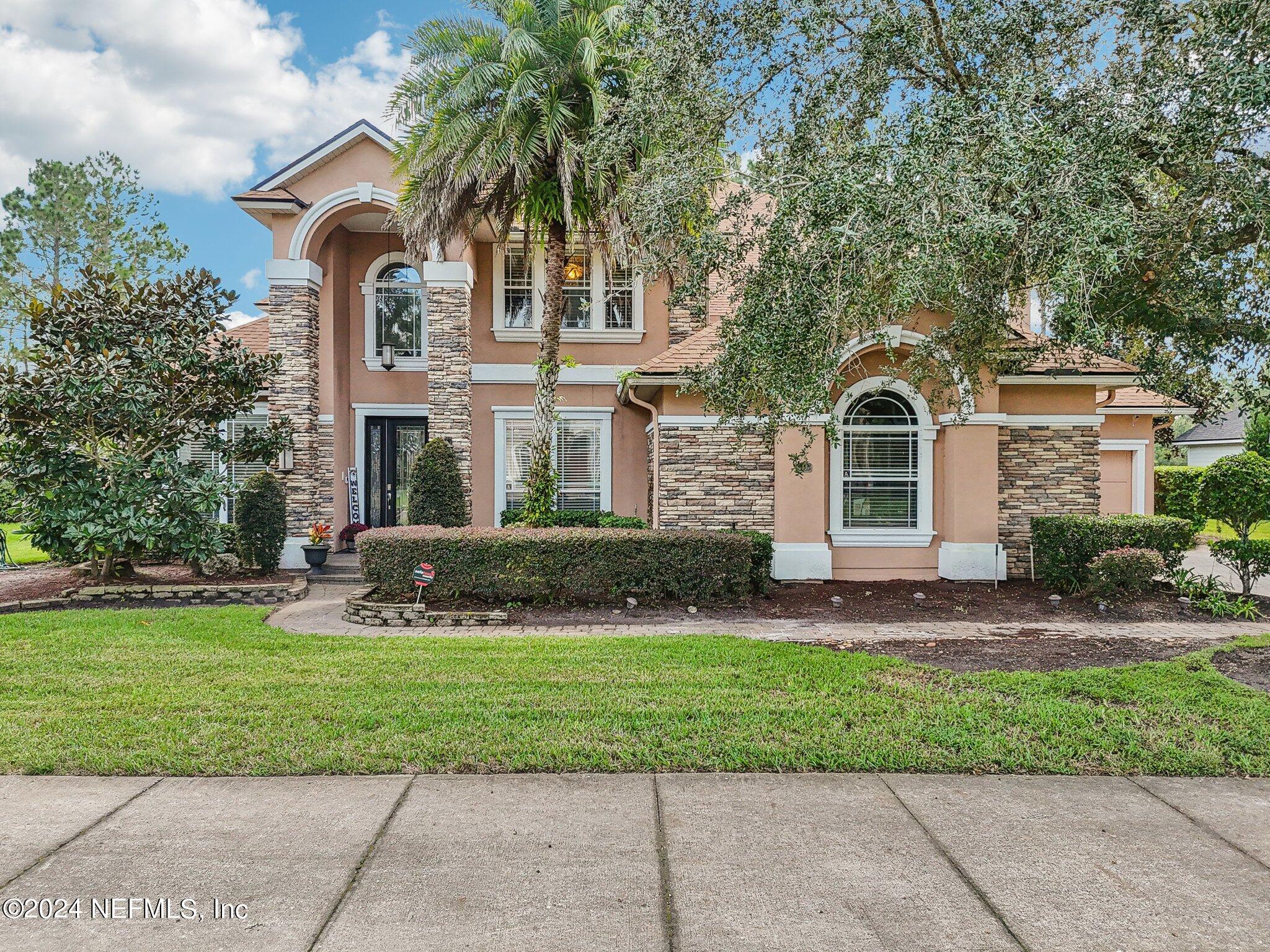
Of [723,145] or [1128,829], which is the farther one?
[723,145]

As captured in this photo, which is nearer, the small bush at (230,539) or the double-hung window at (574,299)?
the small bush at (230,539)

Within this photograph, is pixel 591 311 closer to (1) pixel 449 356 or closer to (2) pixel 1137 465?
(1) pixel 449 356

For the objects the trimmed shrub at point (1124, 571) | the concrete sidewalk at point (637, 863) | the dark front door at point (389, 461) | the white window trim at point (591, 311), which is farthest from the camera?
the dark front door at point (389, 461)

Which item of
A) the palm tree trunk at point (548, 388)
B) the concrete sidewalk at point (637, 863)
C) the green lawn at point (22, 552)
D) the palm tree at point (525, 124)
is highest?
the palm tree at point (525, 124)

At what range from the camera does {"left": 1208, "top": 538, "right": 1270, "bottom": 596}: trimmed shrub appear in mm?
10242

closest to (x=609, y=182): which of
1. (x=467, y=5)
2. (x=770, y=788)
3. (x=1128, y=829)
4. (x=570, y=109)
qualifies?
(x=570, y=109)

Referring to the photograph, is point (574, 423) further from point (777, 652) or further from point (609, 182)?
point (777, 652)

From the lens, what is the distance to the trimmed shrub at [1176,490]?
20.9 m

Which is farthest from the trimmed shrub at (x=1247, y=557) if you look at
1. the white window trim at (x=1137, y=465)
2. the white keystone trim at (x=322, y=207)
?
the white keystone trim at (x=322, y=207)

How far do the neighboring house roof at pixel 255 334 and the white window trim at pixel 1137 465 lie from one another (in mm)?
19805

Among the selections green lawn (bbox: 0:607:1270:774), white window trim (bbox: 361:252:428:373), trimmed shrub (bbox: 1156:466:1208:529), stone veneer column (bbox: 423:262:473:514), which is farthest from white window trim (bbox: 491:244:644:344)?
trimmed shrub (bbox: 1156:466:1208:529)

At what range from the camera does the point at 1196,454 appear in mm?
40031

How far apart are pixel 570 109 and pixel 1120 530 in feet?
33.8

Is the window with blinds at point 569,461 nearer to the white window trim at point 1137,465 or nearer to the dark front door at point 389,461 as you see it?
the dark front door at point 389,461
